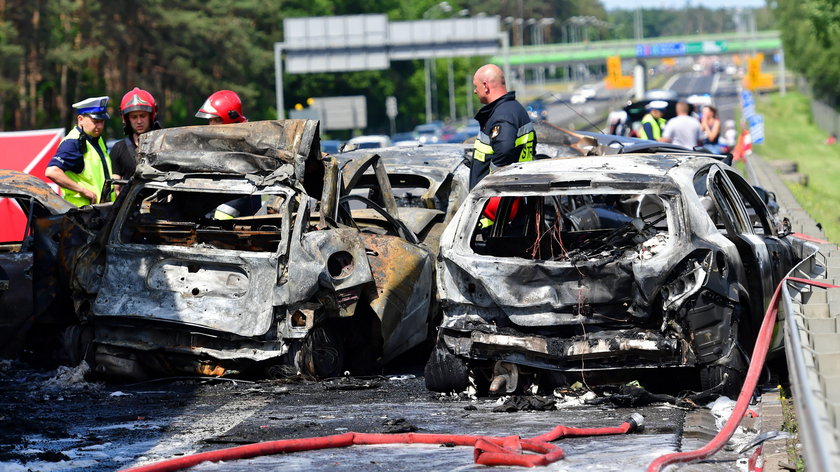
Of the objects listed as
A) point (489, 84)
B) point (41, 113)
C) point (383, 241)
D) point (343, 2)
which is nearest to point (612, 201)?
point (489, 84)

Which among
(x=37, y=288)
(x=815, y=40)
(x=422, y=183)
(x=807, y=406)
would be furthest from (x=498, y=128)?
(x=815, y=40)

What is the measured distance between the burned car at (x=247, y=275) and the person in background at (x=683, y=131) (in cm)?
1001

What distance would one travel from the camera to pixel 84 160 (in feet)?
36.8

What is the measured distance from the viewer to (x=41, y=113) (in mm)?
48750

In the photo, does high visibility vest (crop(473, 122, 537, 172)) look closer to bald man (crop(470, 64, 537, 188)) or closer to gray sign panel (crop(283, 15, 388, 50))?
bald man (crop(470, 64, 537, 188))

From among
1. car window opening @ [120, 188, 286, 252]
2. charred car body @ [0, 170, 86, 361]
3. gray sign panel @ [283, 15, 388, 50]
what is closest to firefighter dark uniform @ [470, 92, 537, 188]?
car window opening @ [120, 188, 286, 252]

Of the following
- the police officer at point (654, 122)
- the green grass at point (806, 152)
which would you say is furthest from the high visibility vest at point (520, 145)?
the police officer at point (654, 122)

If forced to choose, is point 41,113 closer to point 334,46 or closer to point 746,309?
point 334,46

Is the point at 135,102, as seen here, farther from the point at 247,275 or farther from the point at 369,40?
the point at 369,40

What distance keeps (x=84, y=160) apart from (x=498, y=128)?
3.79 m

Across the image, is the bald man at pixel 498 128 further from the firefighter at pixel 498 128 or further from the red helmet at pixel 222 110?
the red helmet at pixel 222 110

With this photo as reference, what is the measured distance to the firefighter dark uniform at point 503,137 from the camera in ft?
31.9

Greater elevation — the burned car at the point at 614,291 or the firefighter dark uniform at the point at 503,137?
the firefighter dark uniform at the point at 503,137

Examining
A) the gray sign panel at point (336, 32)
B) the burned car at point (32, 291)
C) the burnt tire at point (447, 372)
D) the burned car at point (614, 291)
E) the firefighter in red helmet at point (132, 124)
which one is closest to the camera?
the burned car at point (614, 291)
